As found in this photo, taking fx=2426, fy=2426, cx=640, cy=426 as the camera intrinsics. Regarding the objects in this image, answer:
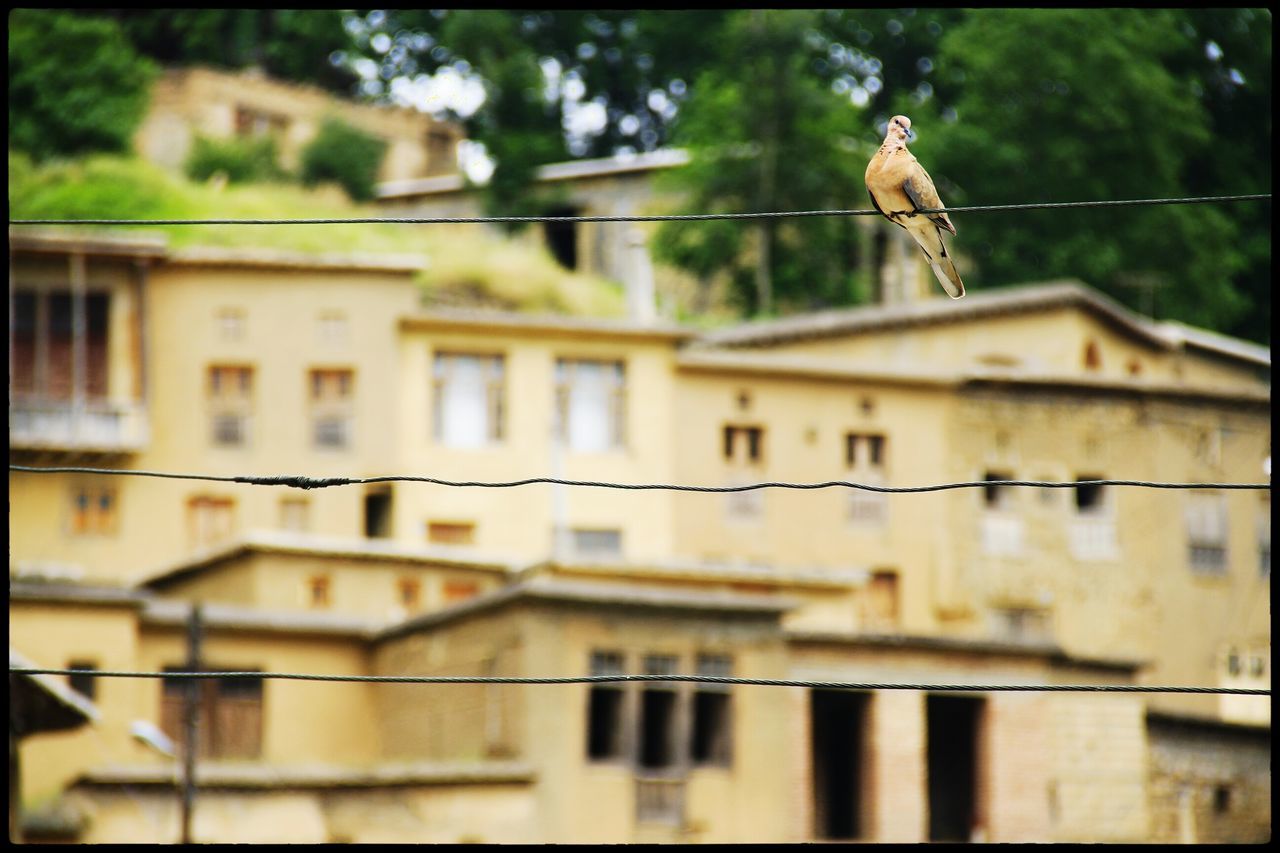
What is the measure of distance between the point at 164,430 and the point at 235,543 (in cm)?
539

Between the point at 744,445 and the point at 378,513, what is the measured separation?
7.22 meters

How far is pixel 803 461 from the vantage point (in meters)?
47.6

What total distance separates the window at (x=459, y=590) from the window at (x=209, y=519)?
212 inches

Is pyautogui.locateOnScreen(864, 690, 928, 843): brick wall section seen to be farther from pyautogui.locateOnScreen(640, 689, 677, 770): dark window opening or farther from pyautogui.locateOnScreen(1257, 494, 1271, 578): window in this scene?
pyautogui.locateOnScreen(1257, 494, 1271, 578): window

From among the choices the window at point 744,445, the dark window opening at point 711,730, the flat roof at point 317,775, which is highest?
the window at point 744,445

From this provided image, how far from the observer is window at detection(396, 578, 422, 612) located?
4141 cm

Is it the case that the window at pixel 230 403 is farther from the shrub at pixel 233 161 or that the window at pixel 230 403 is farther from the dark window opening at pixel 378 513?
the shrub at pixel 233 161

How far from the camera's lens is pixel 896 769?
39.0 metres

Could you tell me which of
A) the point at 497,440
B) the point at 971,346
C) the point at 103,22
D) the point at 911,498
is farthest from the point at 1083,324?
the point at 103,22

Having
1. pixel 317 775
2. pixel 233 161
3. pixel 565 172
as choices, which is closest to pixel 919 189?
pixel 317 775

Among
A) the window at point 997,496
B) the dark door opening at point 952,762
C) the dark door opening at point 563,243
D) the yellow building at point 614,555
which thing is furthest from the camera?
the dark door opening at point 563,243

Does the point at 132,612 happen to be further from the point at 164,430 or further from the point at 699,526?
the point at 699,526

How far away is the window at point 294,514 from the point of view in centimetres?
4506

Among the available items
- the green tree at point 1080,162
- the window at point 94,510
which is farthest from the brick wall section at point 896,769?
the green tree at point 1080,162
